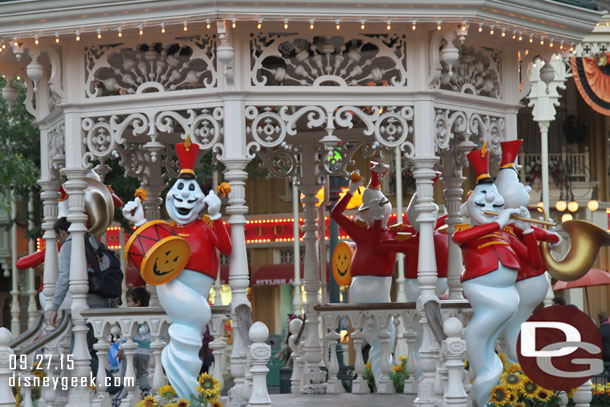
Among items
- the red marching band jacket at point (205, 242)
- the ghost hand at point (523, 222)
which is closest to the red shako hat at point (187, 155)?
the red marching band jacket at point (205, 242)

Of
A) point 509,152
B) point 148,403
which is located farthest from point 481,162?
point 148,403

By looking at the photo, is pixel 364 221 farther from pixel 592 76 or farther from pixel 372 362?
pixel 592 76

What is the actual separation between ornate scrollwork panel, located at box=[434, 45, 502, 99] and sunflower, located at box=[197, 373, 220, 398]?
11.8ft

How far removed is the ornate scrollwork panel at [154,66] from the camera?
12.7 metres

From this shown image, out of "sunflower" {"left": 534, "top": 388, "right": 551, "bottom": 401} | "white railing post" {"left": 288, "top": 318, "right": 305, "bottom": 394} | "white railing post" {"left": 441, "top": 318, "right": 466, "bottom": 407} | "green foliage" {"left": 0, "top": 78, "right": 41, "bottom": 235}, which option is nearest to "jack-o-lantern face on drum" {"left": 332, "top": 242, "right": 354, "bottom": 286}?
"white railing post" {"left": 288, "top": 318, "right": 305, "bottom": 394}

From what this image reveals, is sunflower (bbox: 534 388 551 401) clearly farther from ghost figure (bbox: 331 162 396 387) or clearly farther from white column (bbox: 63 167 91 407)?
white column (bbox: 63 167 91 407)

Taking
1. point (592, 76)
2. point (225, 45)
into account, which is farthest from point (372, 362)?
point (592, 76)

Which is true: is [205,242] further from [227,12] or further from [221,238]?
[227,12]

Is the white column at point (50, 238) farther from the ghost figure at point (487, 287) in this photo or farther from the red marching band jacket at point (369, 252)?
the ghost figure at point (487, 287)

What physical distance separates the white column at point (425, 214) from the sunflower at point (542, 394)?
0.94 metres

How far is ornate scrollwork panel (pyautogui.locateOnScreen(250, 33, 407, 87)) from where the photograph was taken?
12.7m

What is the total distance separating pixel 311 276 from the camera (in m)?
16.2

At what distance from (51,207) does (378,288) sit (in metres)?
3.71

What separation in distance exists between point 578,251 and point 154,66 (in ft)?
→ 14.4
